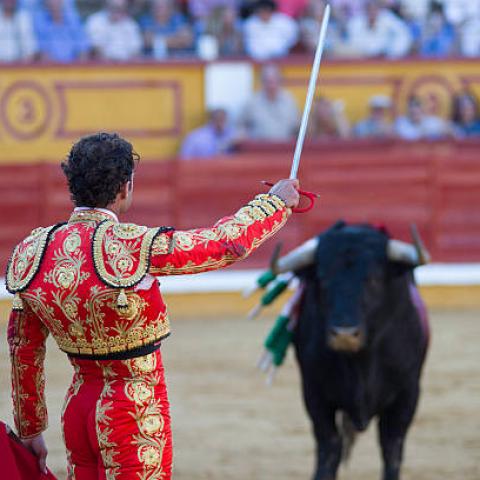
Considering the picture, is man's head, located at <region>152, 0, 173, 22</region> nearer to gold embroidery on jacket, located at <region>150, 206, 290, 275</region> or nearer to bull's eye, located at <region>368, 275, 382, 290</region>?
bull's eye, located at <region>368, 275, 382, 290</region>

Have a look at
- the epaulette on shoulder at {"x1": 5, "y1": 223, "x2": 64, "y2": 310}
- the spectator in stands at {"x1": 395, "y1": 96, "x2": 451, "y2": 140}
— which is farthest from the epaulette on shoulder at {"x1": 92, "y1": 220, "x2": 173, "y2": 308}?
the spectator in stands at {"x1": 395, "y1": 96, "x2": 451, "y2": 140}

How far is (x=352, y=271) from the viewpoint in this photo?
159 inches

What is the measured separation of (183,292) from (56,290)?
6.01 metres

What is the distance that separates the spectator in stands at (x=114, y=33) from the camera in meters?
8.57

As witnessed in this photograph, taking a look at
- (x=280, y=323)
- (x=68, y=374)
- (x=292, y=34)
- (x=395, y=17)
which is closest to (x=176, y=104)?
(x=292, y=34)

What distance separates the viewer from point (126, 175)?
246cm

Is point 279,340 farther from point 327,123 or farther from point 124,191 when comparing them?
point 327,123

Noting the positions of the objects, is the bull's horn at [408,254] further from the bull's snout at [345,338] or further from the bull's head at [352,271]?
the bull's snout at [345,338]

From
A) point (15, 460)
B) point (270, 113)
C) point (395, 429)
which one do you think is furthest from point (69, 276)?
point (270, 113)

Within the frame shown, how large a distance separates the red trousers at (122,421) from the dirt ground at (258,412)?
6.98 ft

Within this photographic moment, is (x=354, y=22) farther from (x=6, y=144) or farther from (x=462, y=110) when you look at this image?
(x=6, y=144)

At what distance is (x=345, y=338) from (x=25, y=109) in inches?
218

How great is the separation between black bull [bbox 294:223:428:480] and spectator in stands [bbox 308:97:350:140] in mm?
4603

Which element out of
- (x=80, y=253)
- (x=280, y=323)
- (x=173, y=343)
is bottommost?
(x=173, y=343)
